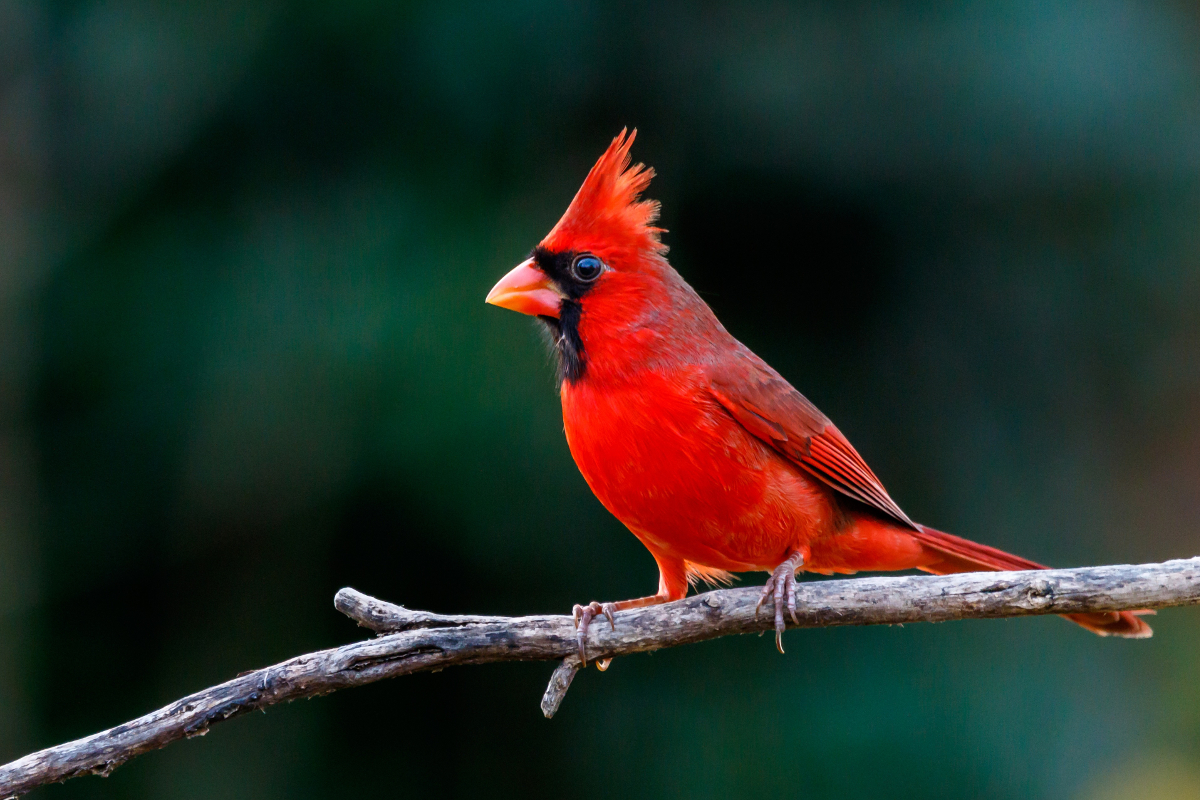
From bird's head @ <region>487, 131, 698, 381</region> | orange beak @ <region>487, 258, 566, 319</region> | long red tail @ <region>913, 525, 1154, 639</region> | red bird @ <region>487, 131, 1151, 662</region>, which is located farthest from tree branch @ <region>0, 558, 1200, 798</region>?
orange beak @ <region>487, 258, 566, 319</region>

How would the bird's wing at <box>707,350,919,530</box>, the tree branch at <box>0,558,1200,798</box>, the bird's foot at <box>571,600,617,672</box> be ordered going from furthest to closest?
1. the bird's wing at <box>707,350,919,530</box>
2. the bird's foot at <box>571,600,617,672</box>
3. the tree branch at <box>0,558,1200,798</box>

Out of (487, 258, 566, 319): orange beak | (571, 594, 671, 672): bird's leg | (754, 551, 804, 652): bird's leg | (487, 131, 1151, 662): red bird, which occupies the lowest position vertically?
(571, 594, 671, 672): bird's leg

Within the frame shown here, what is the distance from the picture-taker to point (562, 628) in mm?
2686

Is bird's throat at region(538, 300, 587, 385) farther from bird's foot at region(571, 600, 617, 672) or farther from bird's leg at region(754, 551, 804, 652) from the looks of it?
bird's leg at region(754, 551, 804, 652)

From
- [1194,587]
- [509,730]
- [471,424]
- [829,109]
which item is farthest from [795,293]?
[1194,587]

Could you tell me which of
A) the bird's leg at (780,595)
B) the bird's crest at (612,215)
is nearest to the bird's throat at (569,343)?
the bird's crest at (612,215)

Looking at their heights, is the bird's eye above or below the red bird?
above

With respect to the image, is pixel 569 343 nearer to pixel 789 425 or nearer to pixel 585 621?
pixel 789 425

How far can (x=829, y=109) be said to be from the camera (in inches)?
202

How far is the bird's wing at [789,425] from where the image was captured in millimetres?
3092

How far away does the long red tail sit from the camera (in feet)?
10.4

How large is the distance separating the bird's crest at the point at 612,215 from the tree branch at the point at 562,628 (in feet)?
3.68

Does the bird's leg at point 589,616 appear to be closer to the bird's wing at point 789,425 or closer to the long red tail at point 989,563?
the bird's wing at point 789,425

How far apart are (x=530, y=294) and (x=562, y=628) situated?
1.05 metres
